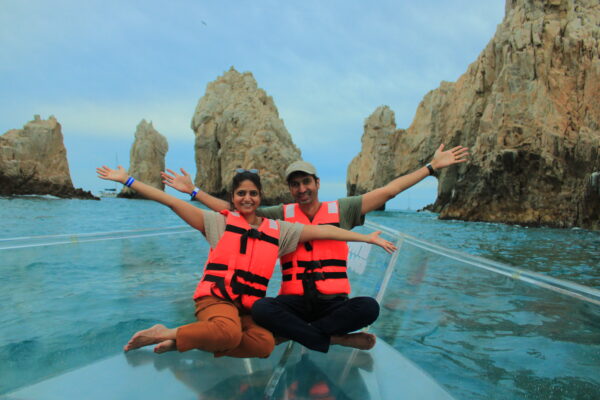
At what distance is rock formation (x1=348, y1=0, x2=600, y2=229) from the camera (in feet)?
57.6

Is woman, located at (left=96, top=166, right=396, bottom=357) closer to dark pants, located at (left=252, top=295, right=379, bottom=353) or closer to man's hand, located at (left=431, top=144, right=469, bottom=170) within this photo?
dark pants, located at (left=252, top=295, right=379, bottom=353)

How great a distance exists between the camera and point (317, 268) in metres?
1.83

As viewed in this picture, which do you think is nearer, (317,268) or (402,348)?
(317,268)

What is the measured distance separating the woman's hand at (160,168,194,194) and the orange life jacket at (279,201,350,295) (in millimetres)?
672

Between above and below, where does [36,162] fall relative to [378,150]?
below

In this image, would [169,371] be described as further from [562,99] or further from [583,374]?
[562,99]

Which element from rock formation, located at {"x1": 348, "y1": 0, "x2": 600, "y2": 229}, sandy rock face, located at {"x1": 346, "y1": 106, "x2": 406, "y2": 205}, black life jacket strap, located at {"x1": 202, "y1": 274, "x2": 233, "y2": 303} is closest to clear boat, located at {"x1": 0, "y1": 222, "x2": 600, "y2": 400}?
black life jacket strap, located at {"x1": 202, "y1": 274, "x2": 233, "y2": 303}

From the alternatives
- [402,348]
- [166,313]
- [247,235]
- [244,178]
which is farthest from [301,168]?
[166,313]

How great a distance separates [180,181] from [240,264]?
70 cm

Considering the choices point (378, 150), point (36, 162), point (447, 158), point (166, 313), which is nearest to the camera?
point (447, 158)

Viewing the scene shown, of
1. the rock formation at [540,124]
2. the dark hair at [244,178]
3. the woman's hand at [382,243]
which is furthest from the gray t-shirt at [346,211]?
the rock formation at [540,124]

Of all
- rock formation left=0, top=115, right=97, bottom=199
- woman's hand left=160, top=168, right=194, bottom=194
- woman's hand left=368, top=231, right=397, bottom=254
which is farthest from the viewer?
rock formation left=0, top=115, right=97, bottom=199

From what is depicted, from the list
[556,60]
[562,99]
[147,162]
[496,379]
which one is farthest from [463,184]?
[147,162]

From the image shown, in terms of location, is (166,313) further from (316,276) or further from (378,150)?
(378,150)
